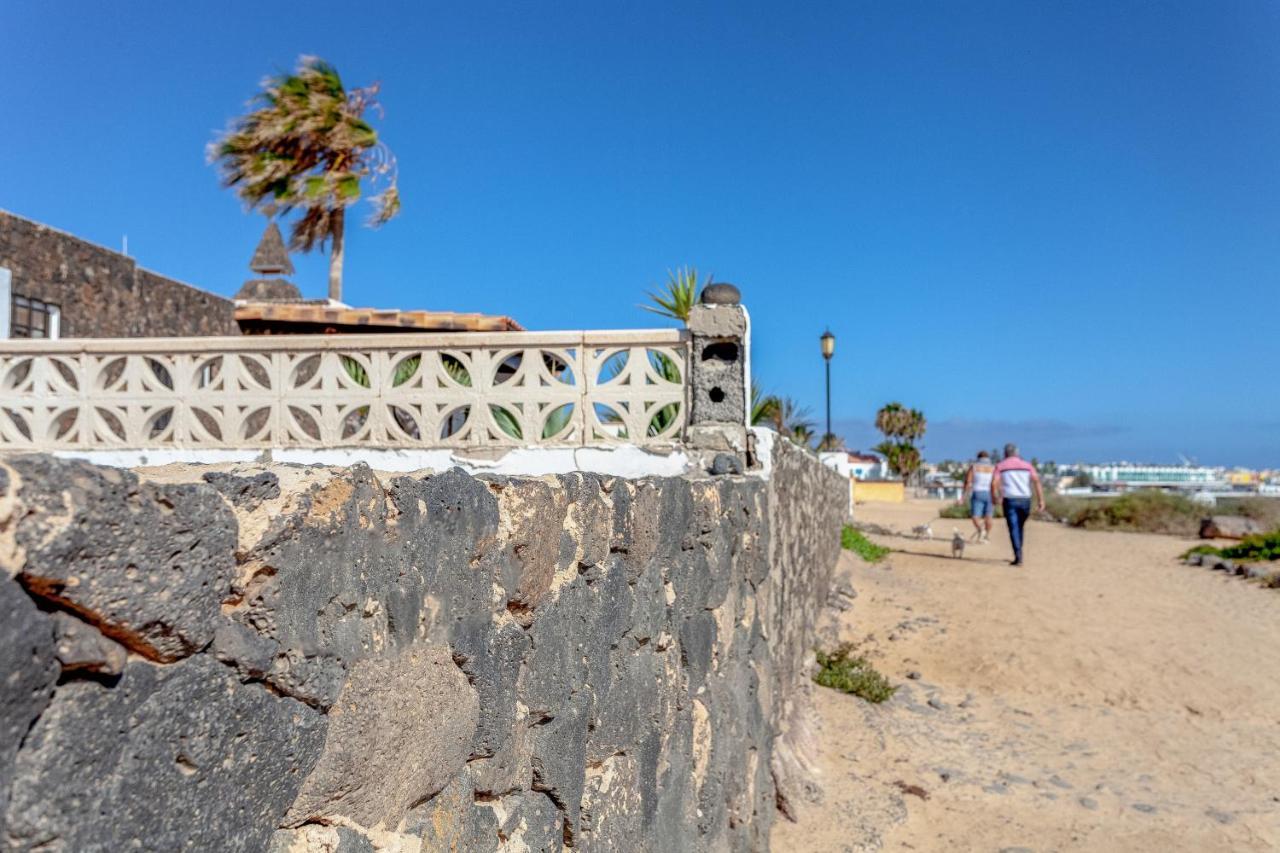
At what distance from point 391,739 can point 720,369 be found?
4085 millimetres

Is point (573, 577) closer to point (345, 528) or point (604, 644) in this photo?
point (604, 644)

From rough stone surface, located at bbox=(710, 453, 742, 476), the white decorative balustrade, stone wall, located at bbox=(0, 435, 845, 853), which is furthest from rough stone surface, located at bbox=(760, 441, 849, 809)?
stone wall, located at bbox=(0, 435, 845, 853)

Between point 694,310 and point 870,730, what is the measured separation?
364cm

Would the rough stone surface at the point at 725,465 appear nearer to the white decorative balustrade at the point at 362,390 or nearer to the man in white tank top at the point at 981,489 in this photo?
the white decorative balustrade at the point at 362,390

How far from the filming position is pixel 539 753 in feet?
6.64

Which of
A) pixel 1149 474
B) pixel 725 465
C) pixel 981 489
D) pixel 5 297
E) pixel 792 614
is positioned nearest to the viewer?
pixel 725 465

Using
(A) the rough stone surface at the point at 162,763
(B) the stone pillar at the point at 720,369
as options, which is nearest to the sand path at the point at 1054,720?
(B) the stone pillar at the point at 720,369

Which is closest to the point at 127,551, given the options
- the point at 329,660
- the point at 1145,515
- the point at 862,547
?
the point at 329,660

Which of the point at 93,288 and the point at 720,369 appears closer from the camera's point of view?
the point at 720,369

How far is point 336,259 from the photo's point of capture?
61.2 ft

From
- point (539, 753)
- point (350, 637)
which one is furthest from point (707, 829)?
point (350, 637)

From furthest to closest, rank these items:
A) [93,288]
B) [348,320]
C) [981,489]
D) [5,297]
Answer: [981,489] < [93,288] < [5,297] < [348,320]

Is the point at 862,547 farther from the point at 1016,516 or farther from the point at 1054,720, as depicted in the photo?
the point at 1054,720

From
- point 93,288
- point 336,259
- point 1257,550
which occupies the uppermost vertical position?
point 336,259
